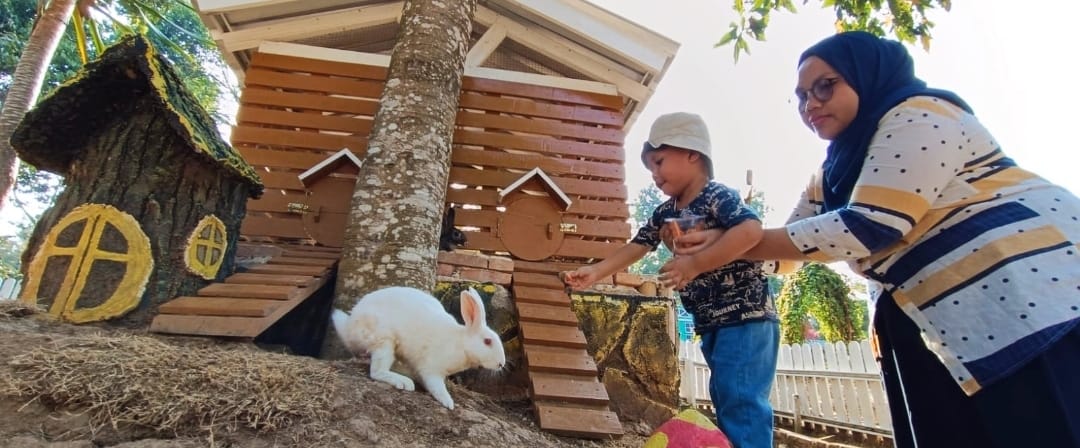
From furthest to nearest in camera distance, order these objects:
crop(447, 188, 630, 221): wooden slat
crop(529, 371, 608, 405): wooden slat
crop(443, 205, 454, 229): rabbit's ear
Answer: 1. crop(447, 188, 630, 221): wooden slat
2. crop(443, 205, 454, 229): rabbit's ear
3. crop(529, 371, 608, 405): wooden slat

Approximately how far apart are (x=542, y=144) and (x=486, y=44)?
5.15 ft

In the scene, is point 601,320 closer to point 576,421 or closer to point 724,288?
point 576,421

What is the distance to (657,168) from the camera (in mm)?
2443

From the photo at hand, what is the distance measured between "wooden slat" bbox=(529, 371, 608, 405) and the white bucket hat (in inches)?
54.8

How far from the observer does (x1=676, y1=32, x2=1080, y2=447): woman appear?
110 cm

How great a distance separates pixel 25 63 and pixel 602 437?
29.0 feet

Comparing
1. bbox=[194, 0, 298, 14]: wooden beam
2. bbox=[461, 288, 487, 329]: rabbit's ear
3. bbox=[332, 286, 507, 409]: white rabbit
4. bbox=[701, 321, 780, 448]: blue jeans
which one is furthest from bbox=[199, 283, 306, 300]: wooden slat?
bbox=[194, 0, 298, 14]: wooden beam

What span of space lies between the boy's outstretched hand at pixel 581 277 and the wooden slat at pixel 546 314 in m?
1.32

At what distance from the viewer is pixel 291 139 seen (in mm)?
5219

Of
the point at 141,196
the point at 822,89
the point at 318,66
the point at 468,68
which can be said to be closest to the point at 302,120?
the point at 318,66

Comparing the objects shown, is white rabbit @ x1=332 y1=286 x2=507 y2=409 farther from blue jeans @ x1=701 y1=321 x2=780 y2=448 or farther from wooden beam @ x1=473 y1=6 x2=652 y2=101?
wooden beam @ x1=473 y1=6 x2=652 y2=101

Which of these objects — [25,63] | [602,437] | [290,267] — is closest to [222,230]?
[290,267]

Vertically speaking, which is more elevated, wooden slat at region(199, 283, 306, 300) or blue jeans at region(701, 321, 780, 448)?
wooden slat at region(199, 283, 306, 300)

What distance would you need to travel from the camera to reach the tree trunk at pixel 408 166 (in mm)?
2877
